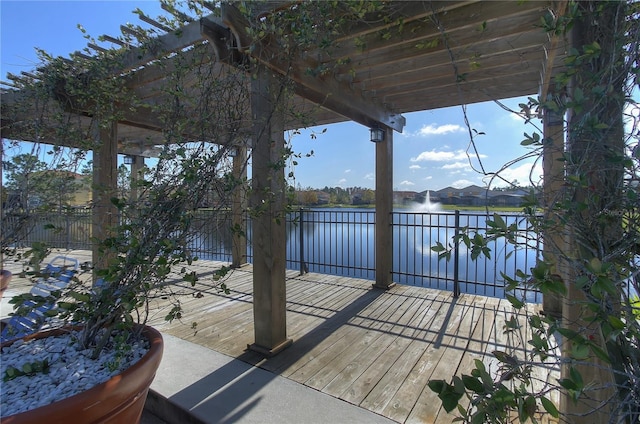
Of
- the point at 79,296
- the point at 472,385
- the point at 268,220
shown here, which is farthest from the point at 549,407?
the point at 268,220

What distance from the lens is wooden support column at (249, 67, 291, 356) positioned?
2350mm

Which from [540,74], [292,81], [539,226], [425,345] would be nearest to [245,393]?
[425,345]

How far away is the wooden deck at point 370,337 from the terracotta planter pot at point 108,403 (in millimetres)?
730

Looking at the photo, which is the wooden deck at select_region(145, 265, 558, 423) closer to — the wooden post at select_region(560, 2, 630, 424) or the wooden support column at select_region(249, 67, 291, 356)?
the wooden support column at select_region(249, 67, 291, 356)

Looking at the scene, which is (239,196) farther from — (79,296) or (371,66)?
(371,66)

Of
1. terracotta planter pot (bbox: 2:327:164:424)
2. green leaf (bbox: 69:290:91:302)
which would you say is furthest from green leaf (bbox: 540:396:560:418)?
green leaf (bbox: 69:290:91:302)

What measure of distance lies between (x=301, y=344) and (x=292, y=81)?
7.08ft

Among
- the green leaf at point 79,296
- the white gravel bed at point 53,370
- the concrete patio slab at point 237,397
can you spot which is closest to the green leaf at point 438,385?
the concrete patio slab at point 237,397

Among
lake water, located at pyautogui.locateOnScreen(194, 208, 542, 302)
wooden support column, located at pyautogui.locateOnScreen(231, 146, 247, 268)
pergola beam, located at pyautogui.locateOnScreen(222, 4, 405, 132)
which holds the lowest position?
lake water, located at pyautogui.locateOnScreen(194, 208, 542, 302)

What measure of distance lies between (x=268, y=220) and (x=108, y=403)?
1446 mm

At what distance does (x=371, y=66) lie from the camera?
2801 mm

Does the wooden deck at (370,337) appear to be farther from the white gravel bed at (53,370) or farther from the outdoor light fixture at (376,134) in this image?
the outdoor light fixture at (376,134)

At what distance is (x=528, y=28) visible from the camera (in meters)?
2.15

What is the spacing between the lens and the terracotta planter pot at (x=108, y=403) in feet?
3.31
